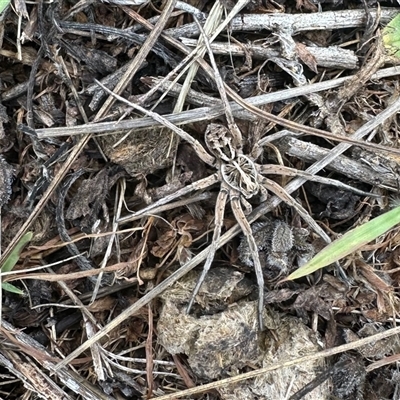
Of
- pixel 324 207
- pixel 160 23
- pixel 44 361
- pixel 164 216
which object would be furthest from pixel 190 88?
pixel 44 361

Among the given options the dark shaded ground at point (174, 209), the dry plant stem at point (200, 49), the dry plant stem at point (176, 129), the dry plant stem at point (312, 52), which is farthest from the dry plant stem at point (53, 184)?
the dry plant stem at point (312, 52)

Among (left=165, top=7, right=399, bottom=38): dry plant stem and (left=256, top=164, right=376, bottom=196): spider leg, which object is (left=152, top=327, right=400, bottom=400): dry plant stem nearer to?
(left=256, top=164, right=376, bottom=196): spider leg

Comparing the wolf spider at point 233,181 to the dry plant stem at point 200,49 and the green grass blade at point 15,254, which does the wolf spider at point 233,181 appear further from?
the green grass blade at point 15,254

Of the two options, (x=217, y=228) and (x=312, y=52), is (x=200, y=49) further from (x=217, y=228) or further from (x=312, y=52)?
(x=217, y=228)

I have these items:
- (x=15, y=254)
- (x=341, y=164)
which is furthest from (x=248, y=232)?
(x=15, y=254)

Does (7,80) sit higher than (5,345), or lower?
higher

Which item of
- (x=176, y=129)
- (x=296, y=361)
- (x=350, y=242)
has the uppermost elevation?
(x=176, y=129)

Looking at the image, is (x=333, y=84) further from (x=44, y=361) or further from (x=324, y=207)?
(x=44, y=361)
